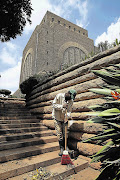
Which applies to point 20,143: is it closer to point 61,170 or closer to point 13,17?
point 61,170

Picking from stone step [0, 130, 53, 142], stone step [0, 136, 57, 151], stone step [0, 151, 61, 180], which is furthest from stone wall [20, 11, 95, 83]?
stone step [0, 151, 61, 180]

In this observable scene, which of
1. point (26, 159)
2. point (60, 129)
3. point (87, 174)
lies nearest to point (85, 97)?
point (60, 129)

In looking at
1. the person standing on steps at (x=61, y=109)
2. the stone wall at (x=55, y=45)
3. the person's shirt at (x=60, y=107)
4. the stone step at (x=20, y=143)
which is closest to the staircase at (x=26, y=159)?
the stone step at (x=20, y=143)

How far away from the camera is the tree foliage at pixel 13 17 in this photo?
21.6 ft

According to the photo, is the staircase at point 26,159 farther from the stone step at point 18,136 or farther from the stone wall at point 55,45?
the stone wall at point 55,45

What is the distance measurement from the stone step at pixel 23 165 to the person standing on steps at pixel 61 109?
0.41 metres

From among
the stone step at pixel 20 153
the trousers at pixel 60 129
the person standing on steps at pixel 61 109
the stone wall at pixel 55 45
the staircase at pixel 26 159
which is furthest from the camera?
the stone wall at pixel 55 45

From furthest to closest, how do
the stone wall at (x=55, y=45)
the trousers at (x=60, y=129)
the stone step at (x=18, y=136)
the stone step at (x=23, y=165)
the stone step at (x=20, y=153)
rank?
the stone wall at (x=55, y=45) → the stone step at (x=18, y=136) → the trousers at (x=60, y=129) → the stone step at (x=20, y=153) → the stone step at (x=23, y=165)

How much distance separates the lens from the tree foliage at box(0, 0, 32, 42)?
660 cm

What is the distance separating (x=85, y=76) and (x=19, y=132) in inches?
121

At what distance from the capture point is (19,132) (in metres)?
4.21

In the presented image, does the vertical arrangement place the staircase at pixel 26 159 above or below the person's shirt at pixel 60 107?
below

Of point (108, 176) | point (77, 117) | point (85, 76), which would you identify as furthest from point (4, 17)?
point (108, 176)

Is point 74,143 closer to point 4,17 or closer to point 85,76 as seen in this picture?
point 85,76
